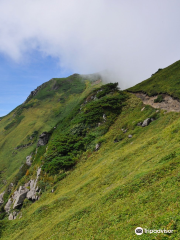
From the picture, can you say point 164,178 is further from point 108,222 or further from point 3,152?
point 3,152

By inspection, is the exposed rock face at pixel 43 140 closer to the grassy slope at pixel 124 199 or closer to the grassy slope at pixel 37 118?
the grassy slope at pixel 124 199

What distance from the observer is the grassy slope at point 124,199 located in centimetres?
989

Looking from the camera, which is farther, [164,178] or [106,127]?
[106,127]

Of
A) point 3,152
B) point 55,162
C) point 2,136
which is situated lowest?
point 55,162

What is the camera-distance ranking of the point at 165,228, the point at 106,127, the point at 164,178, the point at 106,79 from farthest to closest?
the point at 106,79 < the point at 106,127 < the point at 164,178 < the point at 165,228

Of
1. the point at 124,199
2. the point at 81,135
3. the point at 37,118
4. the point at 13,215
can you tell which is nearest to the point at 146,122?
the point at 81,135

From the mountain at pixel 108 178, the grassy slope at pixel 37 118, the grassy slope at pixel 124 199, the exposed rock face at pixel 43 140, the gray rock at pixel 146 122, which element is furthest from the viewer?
the grassy slope at pixel 37 118

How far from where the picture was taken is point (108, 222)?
11789 millimetres

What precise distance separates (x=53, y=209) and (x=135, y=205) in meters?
14.4

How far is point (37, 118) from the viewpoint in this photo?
128875mm

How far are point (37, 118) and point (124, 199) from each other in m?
125

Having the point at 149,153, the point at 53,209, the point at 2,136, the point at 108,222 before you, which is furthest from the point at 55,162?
the point at 2,136

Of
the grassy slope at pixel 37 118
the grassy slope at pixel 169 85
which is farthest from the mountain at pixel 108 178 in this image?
the grassy slope at pixel 37 118

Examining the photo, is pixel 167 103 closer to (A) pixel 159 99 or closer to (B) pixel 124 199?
(A) pixel 159 99
